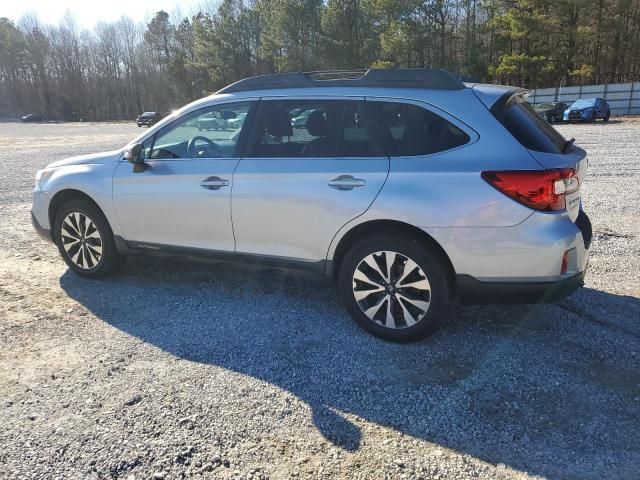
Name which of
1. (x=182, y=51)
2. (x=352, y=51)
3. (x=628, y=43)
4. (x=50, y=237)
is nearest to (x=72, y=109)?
(x=182, y=51)

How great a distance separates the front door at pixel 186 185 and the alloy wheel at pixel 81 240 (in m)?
0.39

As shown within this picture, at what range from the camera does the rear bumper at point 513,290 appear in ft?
11.2

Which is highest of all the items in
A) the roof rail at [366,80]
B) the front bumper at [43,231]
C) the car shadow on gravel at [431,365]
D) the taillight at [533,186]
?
the roof rail at [366,80]

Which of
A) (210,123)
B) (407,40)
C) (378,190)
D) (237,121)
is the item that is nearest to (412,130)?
(378,190)

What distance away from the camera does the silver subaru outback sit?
132 inches

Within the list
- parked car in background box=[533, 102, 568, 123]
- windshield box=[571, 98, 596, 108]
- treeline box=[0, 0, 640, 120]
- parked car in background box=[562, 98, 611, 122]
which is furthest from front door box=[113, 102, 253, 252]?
treeline box=[0, 0, 640, 120]

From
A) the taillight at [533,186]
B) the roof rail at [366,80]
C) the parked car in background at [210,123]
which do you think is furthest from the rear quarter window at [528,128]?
the parked car in background at [210,123]

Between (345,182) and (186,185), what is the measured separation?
1.46m

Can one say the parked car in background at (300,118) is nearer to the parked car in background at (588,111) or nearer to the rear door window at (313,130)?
the rear door window at (313,130)

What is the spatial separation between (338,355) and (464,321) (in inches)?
44.7

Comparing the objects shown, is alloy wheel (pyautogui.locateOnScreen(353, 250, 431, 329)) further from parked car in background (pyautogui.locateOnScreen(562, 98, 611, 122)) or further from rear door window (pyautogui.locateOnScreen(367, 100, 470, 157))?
parked car in background (pyautogui.locateOnScreen(562, 98, 611, 122))

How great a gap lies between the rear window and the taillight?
247mm

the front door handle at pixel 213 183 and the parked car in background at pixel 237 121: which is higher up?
the parked car in background at pixel 237 121

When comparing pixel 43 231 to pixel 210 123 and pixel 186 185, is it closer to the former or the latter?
pixel 186 185
